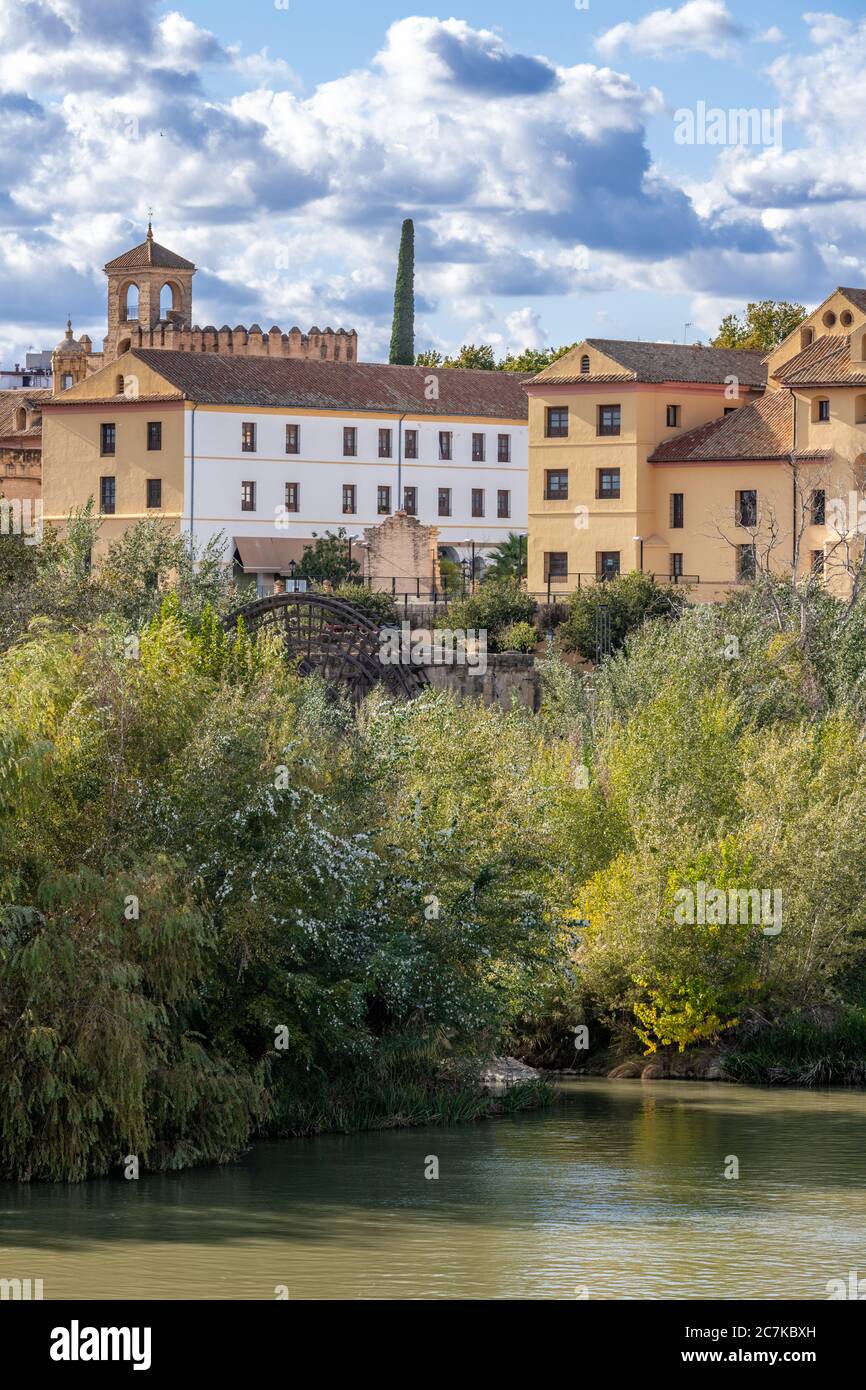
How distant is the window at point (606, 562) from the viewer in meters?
69.4

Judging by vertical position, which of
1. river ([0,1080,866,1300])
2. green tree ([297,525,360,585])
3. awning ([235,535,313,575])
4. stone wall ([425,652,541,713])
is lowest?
river ([0,1080,866,1300])

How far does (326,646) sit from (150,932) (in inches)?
1036

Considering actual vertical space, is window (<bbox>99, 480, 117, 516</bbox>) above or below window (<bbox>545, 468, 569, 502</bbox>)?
above

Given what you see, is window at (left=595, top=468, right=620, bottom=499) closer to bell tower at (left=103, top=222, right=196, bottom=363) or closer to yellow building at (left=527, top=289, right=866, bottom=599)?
yellow building at (left=527, top=289, right=866, bottom=599)

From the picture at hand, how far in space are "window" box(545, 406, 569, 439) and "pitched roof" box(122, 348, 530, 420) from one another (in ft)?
51.8

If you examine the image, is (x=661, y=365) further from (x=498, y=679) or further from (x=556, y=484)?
(x=498, y=679)

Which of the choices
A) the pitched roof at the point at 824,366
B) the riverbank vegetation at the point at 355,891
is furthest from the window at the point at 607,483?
the riverbank vegetation at the point at 355,891

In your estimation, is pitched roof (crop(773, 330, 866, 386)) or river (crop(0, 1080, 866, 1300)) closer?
river (crop(0, 1080, 866, 1300))

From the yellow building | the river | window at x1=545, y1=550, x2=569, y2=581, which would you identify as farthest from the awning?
the river

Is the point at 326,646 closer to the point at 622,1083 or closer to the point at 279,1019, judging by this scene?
the point at 622,1083

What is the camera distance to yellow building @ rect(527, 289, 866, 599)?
212 ft

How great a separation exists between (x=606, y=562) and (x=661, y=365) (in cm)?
659

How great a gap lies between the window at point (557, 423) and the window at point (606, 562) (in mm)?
4081

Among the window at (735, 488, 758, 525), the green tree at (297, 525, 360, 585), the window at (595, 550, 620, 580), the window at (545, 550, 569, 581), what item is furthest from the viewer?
the green tree at (297, 525, 360, 585)
